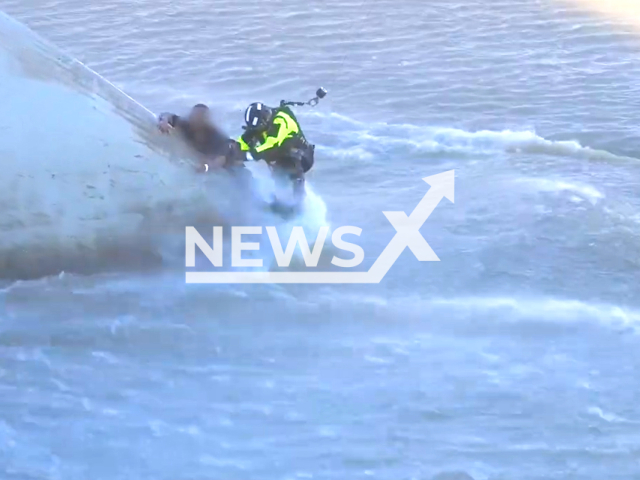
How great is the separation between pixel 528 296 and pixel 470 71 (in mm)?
5935

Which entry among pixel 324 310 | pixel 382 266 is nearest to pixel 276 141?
pixel 382 266

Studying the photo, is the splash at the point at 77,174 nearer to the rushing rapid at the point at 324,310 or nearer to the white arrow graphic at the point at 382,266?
the rushing rapid at the point at 324,310

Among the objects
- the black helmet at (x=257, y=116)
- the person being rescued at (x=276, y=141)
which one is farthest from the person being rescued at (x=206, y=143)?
the black helmet at (x=257, y=116)

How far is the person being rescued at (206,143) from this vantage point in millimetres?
8391

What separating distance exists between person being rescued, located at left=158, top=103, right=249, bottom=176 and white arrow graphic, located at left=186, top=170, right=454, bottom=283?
0.96m

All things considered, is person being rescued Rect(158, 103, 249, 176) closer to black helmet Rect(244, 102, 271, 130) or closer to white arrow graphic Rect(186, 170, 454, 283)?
black helmet Rect(244, 102, 271, 130)

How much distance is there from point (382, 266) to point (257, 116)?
68.8 inches

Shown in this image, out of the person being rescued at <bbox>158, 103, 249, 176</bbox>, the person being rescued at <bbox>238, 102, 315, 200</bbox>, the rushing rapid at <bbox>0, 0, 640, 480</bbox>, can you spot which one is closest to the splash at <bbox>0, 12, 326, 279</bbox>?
the rushing rapid at <bbox>0, 0, 640, 480</bbox>

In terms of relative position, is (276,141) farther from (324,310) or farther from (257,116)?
(324,310)

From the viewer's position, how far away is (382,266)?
848cm

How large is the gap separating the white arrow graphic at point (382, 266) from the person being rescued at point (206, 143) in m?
0.96

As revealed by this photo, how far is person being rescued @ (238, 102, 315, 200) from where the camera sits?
8.35 m

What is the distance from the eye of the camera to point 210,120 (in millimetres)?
8742

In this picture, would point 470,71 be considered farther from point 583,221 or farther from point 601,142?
point 583,221
